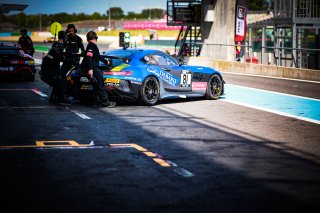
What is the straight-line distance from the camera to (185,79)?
1434 centimetres

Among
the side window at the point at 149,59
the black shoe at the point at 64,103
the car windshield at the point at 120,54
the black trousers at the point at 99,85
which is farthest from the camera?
the black shoe at the point at 64,103

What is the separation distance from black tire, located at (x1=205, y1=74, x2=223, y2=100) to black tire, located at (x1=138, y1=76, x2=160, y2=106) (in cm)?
→ 192

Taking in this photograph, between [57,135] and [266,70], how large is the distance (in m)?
18.1

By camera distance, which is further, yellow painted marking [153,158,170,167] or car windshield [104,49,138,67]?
car windshield [104,49,138,67]

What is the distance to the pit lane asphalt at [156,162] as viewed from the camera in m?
5.51

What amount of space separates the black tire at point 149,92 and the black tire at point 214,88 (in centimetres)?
192

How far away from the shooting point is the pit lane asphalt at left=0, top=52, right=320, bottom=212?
18.1 feet

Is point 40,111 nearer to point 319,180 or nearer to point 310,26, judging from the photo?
point 319,180

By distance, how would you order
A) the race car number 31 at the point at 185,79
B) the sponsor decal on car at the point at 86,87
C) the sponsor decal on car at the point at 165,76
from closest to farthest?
1. the sponsor decal on car at the point at 86,87
2. the sponsor decal on car at the point at 165,76
3. the race car number 31 at the point at 185,79

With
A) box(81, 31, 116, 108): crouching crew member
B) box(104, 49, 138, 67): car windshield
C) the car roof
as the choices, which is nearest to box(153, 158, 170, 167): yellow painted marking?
box(81, 31, 116, 108): crouching crew member

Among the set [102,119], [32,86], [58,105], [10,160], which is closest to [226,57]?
[32,86]

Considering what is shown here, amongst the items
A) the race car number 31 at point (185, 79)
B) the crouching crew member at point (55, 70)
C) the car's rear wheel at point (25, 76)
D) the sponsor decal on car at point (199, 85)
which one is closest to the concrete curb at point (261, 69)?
the sponsor decal on car at point (199, 85)

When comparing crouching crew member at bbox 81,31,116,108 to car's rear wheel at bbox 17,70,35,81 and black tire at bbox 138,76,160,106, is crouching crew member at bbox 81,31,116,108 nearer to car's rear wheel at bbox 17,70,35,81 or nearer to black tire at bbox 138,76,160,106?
black tire at bbox 138,76,160,106

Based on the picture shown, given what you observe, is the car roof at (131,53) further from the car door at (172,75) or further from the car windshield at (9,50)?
the car windshield at (9,50)
